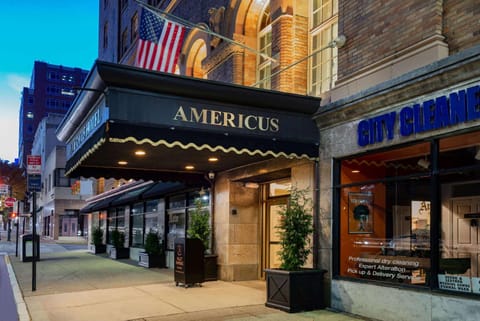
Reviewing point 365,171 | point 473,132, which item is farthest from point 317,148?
point 473,132

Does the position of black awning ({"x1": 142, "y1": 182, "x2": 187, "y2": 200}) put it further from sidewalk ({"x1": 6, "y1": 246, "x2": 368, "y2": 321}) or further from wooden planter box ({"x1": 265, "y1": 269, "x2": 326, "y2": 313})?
wooden planter box ({"x1": 265, "y1": 269, "x2": 326, "y2": 313})

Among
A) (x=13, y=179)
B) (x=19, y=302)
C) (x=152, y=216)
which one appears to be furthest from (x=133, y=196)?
(x=13, y=179)

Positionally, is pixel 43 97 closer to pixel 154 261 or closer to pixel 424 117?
pixel 154 261

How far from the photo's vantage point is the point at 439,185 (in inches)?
328

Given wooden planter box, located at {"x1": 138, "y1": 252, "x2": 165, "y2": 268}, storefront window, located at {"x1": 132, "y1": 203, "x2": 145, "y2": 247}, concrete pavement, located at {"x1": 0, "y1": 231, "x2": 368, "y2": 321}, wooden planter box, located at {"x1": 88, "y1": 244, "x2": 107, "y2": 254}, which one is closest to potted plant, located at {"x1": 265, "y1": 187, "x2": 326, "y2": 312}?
concrete pavement, located at {"x1": 0, "y1": 231, "x2": 368, "y2": 321}

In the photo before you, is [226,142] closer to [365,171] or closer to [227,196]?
[365,171]

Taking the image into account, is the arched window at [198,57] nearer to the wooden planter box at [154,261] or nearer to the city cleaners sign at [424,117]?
the wooden planter box at [154,261]

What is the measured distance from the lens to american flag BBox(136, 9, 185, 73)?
545 inches

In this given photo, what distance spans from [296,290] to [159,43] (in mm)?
7996

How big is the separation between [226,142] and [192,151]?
1.67m

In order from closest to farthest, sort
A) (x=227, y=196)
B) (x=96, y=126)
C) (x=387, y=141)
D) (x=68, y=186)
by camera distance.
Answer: (x=387, y=141), (x=96, y=126), (x=227, y=196), (x=68, y=186)

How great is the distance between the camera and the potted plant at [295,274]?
388 inches

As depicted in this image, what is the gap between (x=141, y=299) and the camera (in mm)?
11523

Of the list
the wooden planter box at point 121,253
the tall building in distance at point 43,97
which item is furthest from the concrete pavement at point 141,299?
the tall building in distance at point 43,97
